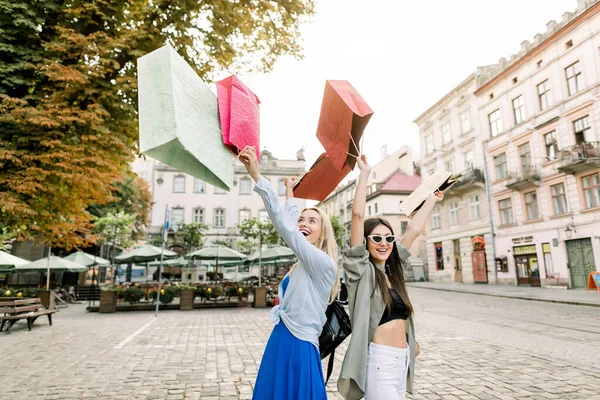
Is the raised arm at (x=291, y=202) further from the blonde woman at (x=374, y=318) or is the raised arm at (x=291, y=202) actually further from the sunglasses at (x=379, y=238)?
the sunglasses at (x=379, y=238)

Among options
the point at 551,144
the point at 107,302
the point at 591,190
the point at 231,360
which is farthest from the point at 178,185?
the point at 231,360

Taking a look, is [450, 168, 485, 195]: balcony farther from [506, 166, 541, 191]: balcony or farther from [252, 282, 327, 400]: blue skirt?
[252, 282, 327, 400]: blue skirt

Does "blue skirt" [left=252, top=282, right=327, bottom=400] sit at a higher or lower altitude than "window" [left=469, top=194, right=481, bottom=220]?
lower

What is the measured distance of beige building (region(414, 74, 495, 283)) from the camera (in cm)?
2918

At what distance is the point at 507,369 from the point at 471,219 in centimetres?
2669

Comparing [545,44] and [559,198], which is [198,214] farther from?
[545,44]

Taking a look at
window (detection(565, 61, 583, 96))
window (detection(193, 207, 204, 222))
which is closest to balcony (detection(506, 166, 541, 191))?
window (detection(565, 61, 583, 96))

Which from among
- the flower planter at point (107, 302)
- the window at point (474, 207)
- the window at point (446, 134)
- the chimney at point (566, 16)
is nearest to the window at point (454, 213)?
the window at point (474, 207)

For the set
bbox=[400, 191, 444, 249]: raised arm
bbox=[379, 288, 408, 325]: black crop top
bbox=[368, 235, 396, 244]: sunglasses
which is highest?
bbox=[400, 191, 444, 249]: raised arm

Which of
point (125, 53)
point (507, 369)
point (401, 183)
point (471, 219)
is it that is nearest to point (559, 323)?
point (507, 369)

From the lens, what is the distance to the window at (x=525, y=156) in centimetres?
2494

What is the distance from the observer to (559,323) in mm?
10531

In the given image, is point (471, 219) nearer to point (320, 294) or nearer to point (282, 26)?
point (282, 26)

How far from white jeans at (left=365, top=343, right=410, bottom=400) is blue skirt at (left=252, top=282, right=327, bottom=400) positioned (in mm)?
334
